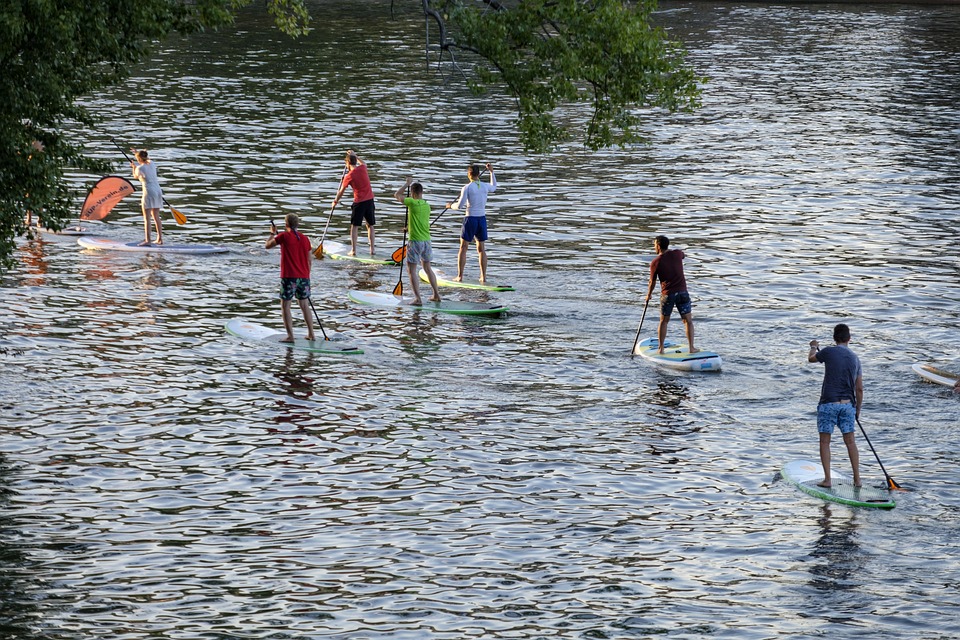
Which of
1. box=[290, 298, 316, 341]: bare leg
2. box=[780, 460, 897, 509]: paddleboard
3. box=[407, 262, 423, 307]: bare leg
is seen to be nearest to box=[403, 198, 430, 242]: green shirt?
box=[407, 262, 423, 307]: bare leg

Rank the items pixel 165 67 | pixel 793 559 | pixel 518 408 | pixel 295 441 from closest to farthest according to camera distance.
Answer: pixel 793 559
pixel 295 441
pixel 518 408
pixel 165 67

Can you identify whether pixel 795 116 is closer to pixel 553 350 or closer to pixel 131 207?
pixel 131 207

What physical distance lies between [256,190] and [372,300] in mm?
11132

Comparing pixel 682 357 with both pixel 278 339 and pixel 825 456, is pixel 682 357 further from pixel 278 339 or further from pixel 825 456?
pixel 278 339

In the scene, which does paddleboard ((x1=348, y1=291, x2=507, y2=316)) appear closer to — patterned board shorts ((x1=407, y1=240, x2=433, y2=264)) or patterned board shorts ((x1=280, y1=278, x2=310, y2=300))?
patterned board shorts ((x1=407, y1=240, x2=433, y2=264))

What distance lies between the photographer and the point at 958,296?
2458 centimetres

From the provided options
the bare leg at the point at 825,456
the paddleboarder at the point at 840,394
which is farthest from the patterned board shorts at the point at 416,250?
the bare leg at the point at 825,456

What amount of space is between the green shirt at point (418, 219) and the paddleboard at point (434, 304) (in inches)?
49.6

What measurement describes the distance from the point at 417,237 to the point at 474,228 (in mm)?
1603

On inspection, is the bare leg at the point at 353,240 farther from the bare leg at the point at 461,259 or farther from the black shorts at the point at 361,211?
the bare leg at the point at 461,259

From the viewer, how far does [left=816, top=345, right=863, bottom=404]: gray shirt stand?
610 inches

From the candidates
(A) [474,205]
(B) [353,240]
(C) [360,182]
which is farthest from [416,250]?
(B) [353,240]

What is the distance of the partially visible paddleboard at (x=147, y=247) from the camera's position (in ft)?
90.8

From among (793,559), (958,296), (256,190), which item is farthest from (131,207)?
(793,559)
